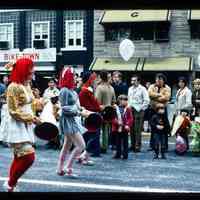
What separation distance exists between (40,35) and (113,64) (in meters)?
4.30

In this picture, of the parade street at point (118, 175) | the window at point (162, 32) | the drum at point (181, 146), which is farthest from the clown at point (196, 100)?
the window at point (162, 32)

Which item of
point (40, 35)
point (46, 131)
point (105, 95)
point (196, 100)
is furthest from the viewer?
point (40, 35)

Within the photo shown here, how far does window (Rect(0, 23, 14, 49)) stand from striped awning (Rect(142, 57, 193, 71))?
681 cm

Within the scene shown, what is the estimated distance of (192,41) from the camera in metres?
21.6

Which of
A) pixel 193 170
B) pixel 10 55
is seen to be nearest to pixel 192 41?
pixel 10 55

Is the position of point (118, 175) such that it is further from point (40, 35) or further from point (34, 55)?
point (40, 35)

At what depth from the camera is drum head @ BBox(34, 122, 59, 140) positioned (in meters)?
4.37

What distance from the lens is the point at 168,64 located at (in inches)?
838

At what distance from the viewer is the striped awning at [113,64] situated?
2127cm

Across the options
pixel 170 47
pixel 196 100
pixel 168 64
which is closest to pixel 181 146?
pixel 196 100

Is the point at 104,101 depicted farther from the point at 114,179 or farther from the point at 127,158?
the point at 114,179

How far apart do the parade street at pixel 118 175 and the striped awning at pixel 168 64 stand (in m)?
12.2

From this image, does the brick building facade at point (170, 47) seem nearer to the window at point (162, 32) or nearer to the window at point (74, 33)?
the window at point (162, 32)
